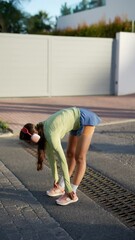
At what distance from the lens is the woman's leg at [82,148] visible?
4.32 m

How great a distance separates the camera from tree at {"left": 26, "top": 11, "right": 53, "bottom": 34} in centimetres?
4106

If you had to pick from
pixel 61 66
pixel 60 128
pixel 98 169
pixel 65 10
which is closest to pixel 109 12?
pixel 65 10

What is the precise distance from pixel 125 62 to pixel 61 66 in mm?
3144

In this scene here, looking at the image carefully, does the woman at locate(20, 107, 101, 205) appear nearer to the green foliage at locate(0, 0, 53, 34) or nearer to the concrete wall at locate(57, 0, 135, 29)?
the concrete wall at locate(57, 0, 135, 29)

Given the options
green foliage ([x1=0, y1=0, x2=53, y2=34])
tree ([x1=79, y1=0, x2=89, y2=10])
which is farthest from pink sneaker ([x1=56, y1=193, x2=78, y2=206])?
tree ([x1=79, y1=0, x2=89, y2=10])

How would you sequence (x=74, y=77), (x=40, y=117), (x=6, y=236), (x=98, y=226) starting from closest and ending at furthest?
(x=6, y=236) → (x=98, y=226) → (x=40, y=117) → (x=74, y=77)

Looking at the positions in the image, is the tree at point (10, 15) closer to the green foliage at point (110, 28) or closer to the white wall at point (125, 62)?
the green foliage at point (110, 28)

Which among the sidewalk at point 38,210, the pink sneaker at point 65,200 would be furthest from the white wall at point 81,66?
the pink sneaker at point 65,200

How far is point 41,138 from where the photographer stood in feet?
13.2

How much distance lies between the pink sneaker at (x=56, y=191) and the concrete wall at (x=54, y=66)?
34.2 ft

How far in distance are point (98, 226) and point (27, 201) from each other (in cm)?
107

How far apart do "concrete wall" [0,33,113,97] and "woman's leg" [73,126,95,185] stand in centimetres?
1061

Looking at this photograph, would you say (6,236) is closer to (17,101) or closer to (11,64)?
(17,101)

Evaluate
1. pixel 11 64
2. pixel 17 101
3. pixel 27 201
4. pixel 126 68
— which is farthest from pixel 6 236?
pixel 126 68
